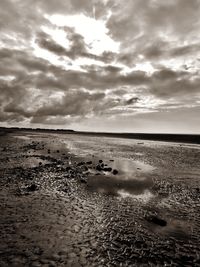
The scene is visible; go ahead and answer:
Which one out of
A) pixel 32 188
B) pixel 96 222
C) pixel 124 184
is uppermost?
pixel 32 188

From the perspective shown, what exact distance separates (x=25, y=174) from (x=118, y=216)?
33.6ft

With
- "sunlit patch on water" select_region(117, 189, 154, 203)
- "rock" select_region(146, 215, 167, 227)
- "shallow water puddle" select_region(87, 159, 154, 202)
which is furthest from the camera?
"shallow water puddle" select_region(87, 159, 154, 202)

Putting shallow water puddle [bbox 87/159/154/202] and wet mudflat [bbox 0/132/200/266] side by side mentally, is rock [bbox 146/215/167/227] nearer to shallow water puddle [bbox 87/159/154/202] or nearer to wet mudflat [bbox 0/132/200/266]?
wet mudflat [bbox 0/132/200/266]

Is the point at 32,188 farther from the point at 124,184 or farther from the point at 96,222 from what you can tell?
the point at 124,184

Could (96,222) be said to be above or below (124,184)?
below

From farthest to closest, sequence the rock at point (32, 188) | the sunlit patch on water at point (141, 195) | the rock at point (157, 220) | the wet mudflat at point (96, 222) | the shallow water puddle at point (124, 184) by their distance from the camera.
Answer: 1. the shallow water puddle at point (124, 184)
2. the rock at point (32, 188)
3. the sunlit patch on water at point (141, 195)
4. the rock at point (157, 220)
5. the wet mudflat at point (96, 222)

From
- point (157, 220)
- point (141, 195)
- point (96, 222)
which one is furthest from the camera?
point (141, 195)

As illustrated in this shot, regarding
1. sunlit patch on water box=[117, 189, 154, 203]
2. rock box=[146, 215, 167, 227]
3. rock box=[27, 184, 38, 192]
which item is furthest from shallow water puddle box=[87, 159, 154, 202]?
rock box=[27, 184, 38, 192]

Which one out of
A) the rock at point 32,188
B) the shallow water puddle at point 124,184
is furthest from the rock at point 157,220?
the rock at point 32,188

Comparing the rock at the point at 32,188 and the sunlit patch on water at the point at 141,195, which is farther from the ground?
the rock at the point at 32,188

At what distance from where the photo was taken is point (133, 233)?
9305 millimetres

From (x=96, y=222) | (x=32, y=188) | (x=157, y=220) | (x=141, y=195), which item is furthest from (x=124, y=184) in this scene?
(x=96, y=222)

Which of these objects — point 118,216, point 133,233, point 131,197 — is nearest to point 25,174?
point 131,197

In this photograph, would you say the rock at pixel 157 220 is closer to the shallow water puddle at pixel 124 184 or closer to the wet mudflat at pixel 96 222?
the wet mudflat at pixel 96 222
